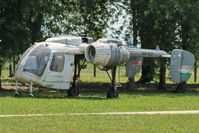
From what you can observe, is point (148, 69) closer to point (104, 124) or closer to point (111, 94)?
point (111, 94)

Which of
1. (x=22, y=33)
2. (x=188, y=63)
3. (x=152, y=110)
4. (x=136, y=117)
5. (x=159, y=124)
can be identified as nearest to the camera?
(x=159, y=124)

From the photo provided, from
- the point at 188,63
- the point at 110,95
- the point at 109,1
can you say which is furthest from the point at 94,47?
the point at 109,1

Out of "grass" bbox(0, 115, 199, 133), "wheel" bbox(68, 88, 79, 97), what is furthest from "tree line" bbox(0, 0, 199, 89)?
"grass" bbox(0, 115, 199, 133)

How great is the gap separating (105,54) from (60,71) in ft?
8.43

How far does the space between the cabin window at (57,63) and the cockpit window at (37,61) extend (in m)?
0.39

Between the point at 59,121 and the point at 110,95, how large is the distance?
10.8 meters

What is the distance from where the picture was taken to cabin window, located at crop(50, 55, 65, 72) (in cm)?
A: 2384

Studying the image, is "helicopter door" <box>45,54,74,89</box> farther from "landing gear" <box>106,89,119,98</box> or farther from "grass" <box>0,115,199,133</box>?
"grass" <box>0,115,199,133</box>

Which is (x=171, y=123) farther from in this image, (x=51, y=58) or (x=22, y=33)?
(x=22, y=33)

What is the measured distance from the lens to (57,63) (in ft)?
78.8

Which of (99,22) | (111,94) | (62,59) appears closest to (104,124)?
(62,59)

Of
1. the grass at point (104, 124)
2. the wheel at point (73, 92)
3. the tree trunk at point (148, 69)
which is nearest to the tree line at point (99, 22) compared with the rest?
the tree trunk at point (148, 69)

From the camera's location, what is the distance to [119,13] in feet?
119

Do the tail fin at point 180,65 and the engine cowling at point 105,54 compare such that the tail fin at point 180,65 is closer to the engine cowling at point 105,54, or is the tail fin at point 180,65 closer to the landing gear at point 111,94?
the engine cowling at point 105,54
